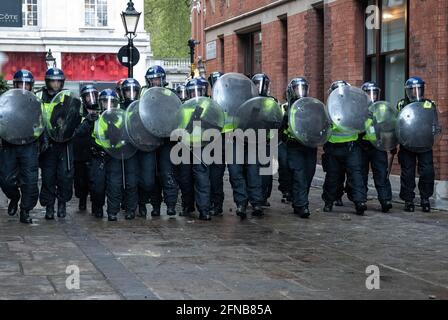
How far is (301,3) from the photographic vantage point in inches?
898

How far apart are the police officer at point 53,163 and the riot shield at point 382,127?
4.01 metres

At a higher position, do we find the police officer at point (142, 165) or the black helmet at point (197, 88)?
the black helmet at point (197, 88)

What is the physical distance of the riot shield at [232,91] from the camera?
42.4ft

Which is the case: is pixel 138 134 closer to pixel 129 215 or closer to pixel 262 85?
pixel 129 215

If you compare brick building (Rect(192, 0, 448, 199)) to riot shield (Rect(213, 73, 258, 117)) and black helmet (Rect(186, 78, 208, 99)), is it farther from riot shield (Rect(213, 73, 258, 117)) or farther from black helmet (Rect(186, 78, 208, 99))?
black helmet (Rect(186, 78, 208, 99))

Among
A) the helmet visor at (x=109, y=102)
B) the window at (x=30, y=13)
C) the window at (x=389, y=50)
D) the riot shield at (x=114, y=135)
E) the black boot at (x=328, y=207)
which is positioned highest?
the window at (x=30, y=13)

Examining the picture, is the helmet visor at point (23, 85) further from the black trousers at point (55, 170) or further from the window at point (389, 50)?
the window at point (389, 50)

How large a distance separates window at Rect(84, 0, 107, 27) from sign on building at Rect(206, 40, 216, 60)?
1458 centimetres

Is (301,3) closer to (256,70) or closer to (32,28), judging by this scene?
(256,70)

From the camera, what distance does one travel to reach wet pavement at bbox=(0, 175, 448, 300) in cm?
752

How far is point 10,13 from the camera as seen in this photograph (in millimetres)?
12555

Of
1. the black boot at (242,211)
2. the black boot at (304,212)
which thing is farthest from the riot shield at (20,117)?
the black boot at (304,212)

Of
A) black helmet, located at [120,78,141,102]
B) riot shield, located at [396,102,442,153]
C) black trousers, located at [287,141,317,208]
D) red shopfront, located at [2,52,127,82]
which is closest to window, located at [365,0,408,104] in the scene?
riot shield, located at [396,102,442,153]
